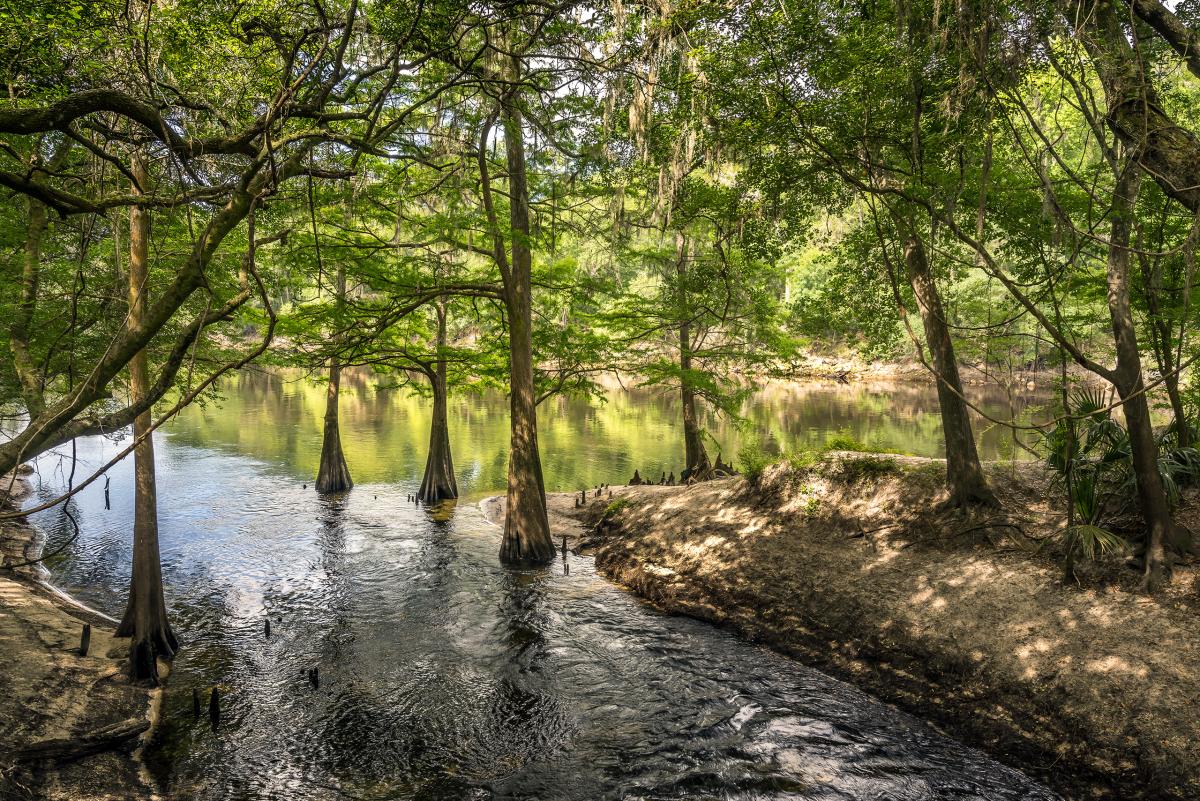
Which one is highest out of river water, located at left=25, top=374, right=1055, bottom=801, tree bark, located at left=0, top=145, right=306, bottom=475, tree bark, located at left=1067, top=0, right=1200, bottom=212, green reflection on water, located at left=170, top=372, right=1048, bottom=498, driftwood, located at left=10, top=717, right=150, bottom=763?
tree bark, located at left=1067, top=0, right=1200, bottom=212

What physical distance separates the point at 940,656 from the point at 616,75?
27.7 feet

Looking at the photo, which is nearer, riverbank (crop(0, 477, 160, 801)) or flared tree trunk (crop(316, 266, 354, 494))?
riverbank (crop(0, 477, 160, 801))

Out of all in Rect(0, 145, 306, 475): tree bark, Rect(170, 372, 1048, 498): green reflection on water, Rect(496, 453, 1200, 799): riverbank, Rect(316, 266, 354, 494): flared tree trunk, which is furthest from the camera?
Rect(170, 372, 1048, 498): green reflection on water

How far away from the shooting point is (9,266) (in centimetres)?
1241

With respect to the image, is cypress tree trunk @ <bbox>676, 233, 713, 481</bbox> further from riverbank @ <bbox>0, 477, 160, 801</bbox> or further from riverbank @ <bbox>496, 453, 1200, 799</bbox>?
riverbank @ <bbox>0, 477, 160, 801</bbox>

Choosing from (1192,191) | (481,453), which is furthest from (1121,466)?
Result: (481,453)

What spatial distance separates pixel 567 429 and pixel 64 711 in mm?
30673

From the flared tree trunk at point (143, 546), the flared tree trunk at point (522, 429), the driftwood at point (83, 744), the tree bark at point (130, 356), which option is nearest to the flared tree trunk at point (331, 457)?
the flared tree trunk at point (522, 429)

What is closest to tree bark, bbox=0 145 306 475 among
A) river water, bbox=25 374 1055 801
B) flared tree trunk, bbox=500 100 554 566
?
river water, bbox=25 374 1055 801

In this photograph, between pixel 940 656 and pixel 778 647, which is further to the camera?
pixel 778 647

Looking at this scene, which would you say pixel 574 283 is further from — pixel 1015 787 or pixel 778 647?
pixel 1015 787

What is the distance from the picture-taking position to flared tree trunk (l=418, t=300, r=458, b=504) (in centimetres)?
2027

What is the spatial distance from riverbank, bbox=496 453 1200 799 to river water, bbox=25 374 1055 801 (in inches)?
22.4

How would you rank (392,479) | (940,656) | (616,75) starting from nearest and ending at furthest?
(616,75), (940,656), (392,479)
